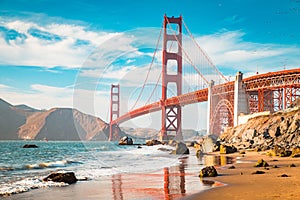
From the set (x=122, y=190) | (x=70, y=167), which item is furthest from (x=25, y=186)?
(x=70, y=167)

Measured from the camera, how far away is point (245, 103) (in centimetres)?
4550

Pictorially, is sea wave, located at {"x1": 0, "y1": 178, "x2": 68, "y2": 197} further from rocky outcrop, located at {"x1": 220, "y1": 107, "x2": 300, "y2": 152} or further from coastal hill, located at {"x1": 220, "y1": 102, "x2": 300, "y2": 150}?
coastal hill, located at {"x1": 220, "y1": 102, "x2": 300, "y2": 150}

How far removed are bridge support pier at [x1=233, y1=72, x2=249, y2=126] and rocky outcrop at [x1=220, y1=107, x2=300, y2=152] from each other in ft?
18.0

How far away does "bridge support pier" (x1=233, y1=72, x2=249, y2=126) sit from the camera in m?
45.2

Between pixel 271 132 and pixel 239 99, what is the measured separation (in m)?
12.8

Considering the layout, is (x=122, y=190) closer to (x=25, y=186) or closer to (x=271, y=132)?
(x=25, y=186)

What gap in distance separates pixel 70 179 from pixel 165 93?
184 ft

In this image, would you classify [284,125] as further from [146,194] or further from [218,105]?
[146,194]

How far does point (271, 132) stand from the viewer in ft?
108

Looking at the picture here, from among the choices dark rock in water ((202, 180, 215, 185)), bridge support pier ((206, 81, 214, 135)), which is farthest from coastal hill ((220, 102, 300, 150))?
dark rock in water ((202, 180, 215, 185))

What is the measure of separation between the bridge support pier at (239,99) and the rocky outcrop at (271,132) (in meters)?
5.48

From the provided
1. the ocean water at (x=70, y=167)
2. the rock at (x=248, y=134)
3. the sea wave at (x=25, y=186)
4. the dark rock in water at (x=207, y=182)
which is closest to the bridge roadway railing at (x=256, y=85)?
the rock at (x=248, y=134)

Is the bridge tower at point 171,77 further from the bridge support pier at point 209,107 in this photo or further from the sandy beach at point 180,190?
the sandy beach at point 180,190

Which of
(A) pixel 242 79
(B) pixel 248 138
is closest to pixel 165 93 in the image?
(A) pixel 242 79
